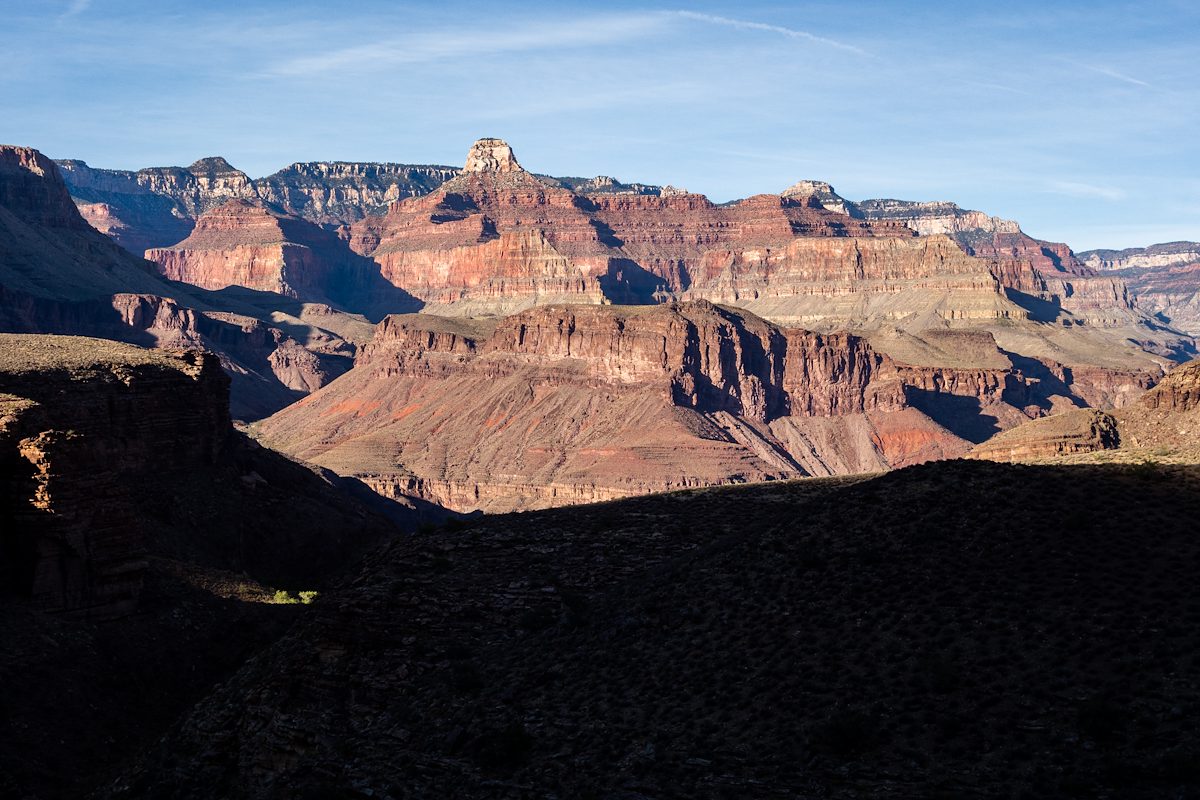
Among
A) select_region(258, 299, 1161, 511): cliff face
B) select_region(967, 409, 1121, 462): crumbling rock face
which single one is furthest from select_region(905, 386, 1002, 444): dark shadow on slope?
select_region(967, 409, 1121, 462): crumbling rock face

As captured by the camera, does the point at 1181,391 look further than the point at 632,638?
Yes

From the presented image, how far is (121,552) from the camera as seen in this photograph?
50625mm

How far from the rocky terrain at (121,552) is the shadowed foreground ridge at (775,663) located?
7606mm

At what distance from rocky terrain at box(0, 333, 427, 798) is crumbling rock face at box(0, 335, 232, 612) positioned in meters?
0.08

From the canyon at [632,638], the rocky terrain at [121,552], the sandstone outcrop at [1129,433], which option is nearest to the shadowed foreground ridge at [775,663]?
the canyon at [632,638]

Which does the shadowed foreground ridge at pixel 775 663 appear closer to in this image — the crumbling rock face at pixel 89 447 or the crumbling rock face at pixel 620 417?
the crumbling rock face at pixel 89 447

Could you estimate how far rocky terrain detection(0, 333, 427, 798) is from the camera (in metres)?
43.5

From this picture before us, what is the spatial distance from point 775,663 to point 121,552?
2998 centimetres

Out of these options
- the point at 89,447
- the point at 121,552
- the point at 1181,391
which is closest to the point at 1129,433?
the point at 1181,391

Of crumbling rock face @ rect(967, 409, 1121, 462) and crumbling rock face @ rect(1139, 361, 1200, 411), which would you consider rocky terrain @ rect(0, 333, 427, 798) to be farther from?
crumbling rock face @ rect(1139, 361, 1200, 411)

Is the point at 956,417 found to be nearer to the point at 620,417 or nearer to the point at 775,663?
the point at 620,417

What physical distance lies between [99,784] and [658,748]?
19613 mm

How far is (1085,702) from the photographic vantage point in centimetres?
2402

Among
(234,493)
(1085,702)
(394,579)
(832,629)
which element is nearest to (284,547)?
(234,493)
